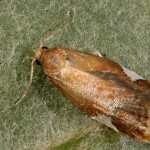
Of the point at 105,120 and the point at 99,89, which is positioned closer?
the point at 99,89

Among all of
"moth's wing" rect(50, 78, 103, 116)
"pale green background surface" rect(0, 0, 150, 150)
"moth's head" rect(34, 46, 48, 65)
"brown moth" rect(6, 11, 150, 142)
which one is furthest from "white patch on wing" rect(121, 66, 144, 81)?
"moth's head" rect(34, 46, 48, 65)

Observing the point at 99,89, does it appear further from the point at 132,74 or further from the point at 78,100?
the point at 132,74

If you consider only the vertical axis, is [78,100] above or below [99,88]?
below

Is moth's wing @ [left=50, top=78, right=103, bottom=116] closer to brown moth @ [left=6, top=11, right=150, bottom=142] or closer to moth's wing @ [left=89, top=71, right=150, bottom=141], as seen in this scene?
brown moth @ [left=6, top=11, right=150, bottom=142]

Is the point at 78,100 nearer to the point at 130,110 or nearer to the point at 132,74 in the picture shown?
the point at 130,110

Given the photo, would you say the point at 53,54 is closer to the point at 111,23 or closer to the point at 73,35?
the point at 73,35

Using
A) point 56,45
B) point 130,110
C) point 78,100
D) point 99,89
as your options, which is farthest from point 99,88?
point 56,45

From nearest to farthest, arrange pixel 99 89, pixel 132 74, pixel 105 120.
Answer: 1. pixel 99 89
2. pixel 105 120
3. pixel 132 74

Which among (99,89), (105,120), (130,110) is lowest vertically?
(105,120)

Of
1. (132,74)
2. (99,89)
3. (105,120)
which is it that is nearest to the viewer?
(99,89)
